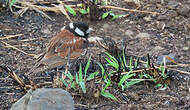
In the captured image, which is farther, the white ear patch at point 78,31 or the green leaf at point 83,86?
the white ear patch at point 78,31

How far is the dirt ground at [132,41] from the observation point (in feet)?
15.5

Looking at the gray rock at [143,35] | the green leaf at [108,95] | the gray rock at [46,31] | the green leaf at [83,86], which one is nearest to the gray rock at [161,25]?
the gray rock at [143,35]

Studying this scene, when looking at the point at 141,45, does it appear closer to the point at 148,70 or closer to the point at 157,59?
the point at 157,59

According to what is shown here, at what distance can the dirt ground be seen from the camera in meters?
A: 4.74

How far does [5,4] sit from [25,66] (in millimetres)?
1813

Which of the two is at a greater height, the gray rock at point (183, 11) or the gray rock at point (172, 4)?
the gray rock at point (172, 4)

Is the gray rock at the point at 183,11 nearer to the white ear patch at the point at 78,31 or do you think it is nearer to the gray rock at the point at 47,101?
the white ear patch at the point at 78,31

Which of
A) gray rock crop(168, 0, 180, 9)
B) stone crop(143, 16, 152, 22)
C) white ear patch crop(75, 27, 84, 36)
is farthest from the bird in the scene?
gray rock crop(168, 0, 180, 9)

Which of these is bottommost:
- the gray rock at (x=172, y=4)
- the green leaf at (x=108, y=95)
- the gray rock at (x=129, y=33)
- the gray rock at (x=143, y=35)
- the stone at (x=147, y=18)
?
the green leaf at (x=108, y=95)

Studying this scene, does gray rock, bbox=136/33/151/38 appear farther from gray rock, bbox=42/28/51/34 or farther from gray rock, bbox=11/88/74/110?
gray rock, bbox=11/88/74/110

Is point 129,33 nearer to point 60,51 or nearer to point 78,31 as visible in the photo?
point 78,31

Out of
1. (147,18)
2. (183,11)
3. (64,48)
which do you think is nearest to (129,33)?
(147,18)

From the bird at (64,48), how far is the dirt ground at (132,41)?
0.70 feet

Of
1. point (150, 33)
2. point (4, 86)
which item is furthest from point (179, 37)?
point (4, 86)
